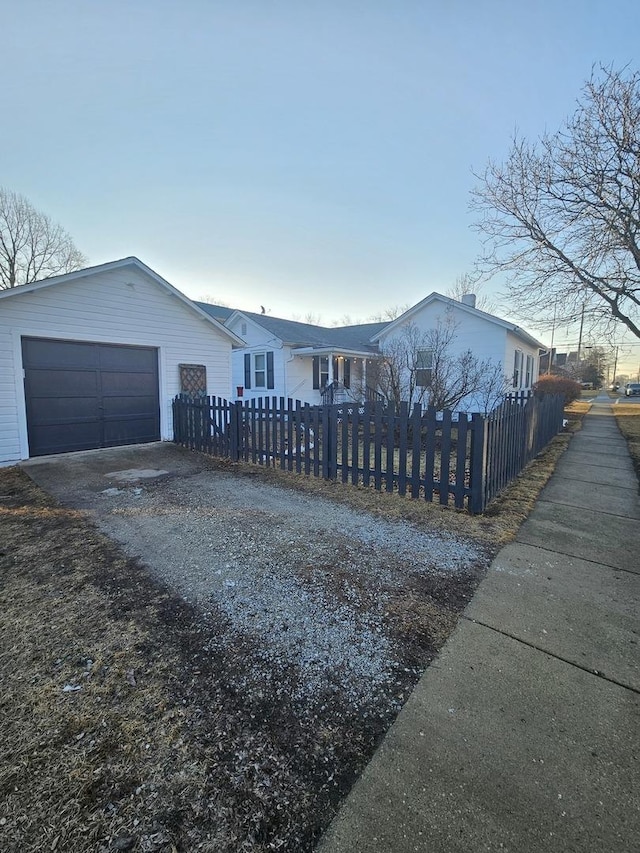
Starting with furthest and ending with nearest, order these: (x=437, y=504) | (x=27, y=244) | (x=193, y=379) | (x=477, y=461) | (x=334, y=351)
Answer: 1. (x=27, y=244)
2. (x=334, y=351)
3. (x=193, y=379)
4. (x=437, y=504)
5. (x=477, y=461)

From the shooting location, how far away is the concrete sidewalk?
1.37 m

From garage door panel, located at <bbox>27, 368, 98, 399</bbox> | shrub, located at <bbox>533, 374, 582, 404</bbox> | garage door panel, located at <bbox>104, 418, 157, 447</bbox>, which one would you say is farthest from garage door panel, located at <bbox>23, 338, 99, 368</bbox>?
shrub, located at <bbox>533, 374, 582, 404</bbox>

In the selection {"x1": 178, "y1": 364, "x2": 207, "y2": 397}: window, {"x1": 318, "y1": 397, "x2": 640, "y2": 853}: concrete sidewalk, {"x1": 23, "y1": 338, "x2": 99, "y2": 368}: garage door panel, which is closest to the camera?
{"x1": 318, "y1": 397, "x2": 640, "y2": 853}: concrete sidewalk

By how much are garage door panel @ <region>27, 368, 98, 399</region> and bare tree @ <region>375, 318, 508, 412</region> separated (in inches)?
290

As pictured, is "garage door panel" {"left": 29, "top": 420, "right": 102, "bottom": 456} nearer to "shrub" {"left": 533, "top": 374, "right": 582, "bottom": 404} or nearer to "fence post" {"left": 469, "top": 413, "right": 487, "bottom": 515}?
"fence post" {"left": 469, "top": 413, "right": 487, "bottom": 515}

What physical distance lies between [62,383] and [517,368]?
17901 mm

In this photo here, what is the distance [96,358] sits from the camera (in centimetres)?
883

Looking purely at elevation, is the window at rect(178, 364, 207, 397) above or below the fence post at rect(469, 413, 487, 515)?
above

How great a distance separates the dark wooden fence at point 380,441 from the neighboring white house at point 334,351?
7082 millimetres

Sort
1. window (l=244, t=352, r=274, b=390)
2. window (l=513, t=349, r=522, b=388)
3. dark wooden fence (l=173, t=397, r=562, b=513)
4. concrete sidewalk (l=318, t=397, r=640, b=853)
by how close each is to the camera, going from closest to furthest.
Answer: concrete sidewalk (l=318, t=397, r=640, b=853) < dark wooden fence (l=173, t=397, r=562, b=513) < window (l=244, t=352, r=274, b=390) < window (l=513, t=349, r=522, b=388)

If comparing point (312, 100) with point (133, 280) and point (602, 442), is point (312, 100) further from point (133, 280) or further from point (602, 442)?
point (602, 442)

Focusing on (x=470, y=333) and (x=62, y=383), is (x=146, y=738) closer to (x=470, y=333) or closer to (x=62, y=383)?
(x=62, y=383)

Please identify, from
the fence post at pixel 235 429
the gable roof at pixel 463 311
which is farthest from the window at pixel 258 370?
the fence post at pixel 235 429

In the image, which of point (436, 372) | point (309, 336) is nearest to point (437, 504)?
point (436, 372)
